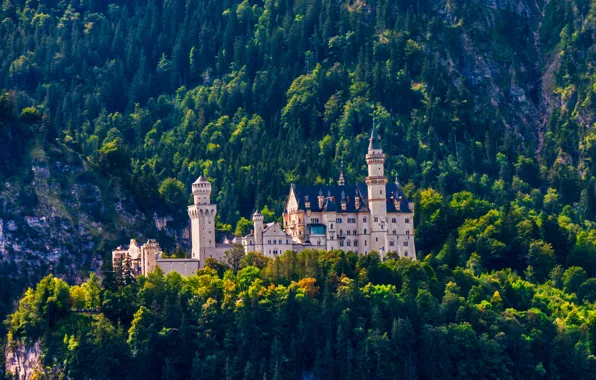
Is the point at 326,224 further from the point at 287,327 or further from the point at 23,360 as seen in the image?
the point at 23,360

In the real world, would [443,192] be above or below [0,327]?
above

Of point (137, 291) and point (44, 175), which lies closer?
point (137, 291)

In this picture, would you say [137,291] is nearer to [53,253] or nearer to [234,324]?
[234,324]

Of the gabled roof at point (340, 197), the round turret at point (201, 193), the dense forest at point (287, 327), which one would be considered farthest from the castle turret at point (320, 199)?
the round turret at point (201, 193)

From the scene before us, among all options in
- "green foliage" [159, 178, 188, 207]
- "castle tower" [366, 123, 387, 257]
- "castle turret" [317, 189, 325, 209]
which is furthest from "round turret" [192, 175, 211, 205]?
"green foliage" [159, 178, 188, 207]

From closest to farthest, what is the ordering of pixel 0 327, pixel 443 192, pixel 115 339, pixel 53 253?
pixel 115 339 → pixel 0 327 → pixel 53 253 → pixel 443 192

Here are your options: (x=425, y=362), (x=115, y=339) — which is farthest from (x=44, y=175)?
(x=425, y=362)

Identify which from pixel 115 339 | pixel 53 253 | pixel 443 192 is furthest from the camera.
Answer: pixel 443 192
